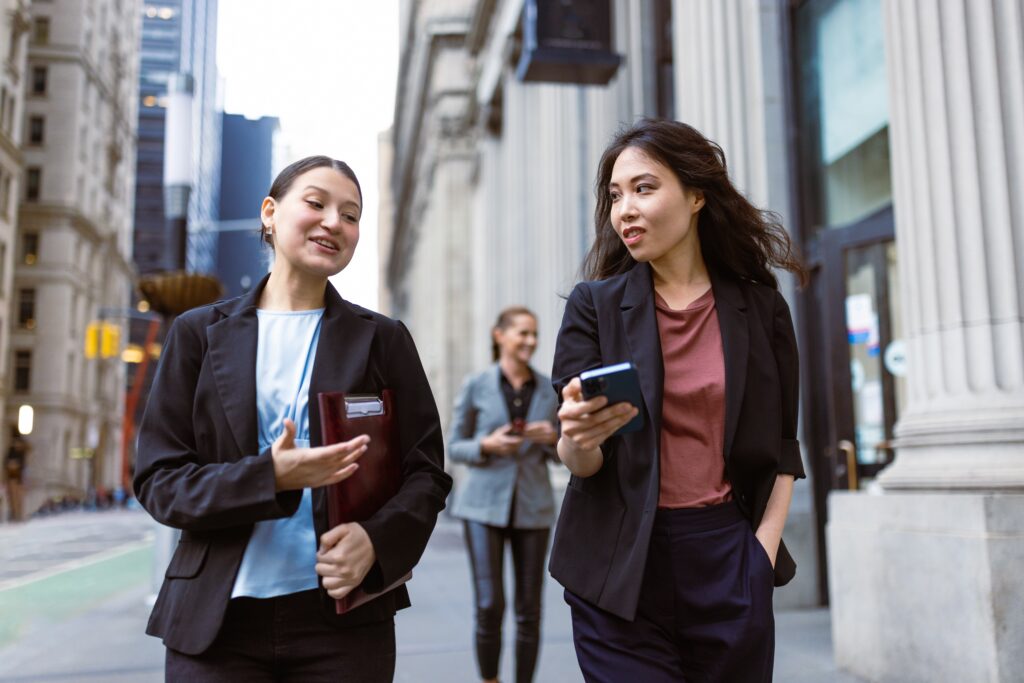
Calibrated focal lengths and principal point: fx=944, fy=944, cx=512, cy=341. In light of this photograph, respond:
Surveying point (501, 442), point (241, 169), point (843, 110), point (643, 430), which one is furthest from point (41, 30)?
point (843, 110)

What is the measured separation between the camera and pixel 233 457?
2.20 m

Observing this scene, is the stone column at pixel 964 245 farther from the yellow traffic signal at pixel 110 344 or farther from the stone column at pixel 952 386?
the yellow traffic signal at pixel 110 344

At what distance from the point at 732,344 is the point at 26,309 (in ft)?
16.7

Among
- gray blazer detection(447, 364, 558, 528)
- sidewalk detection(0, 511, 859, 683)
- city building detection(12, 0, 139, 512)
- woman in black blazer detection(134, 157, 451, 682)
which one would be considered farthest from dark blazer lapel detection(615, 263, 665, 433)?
city building detection(12, 0, 139, 512)

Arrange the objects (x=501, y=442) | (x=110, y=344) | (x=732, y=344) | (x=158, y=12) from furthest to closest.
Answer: (x=158, y=12), (x=110, y=344), (x=501, y=442), (x=732, y=344)

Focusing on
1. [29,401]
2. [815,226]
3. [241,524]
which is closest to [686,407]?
[241,524]

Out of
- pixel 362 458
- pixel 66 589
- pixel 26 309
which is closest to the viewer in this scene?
pixel 362 458

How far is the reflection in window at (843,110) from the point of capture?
8430 millimetres

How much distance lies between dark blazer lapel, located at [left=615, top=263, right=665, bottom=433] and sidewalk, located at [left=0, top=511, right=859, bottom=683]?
13.2 ft

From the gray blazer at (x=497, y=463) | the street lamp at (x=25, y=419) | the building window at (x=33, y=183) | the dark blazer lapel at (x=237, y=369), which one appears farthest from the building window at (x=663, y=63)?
the dark blazer lapel at (x=237, y=369)

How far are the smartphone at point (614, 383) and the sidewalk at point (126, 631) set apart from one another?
4317 millimetres

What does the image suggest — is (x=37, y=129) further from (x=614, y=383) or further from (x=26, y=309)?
(x=614, y=383)

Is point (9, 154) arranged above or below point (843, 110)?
below

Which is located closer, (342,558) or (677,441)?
(342,558)
